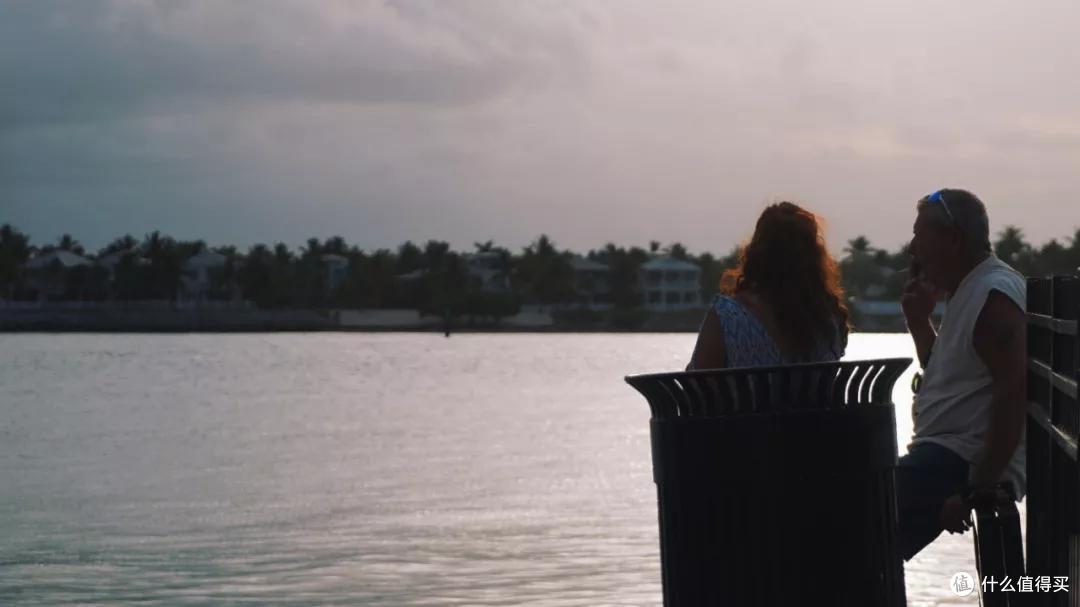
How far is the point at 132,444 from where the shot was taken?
28594mm

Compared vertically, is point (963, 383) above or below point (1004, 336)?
below

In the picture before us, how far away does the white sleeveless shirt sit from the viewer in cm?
464

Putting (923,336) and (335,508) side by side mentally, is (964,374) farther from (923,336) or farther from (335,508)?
(335,508)

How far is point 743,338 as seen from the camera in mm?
4480

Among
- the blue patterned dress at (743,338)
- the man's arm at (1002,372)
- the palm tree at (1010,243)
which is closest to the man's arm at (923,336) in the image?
the man's arm at (1002,372)

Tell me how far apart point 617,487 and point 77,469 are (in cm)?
752

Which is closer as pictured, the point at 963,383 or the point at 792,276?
the point at 792,276

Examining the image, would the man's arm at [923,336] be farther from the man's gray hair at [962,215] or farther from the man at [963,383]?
the man's gray hair at [962,215]

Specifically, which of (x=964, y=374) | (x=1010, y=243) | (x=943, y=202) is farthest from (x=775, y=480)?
(x=1010, y=243)

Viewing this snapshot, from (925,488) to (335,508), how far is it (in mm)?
12233

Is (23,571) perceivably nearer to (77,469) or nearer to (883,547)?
(883,547)

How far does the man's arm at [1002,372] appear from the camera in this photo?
15.0ft

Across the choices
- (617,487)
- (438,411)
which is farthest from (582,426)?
(617,487)

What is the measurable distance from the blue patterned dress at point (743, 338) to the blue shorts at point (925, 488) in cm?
42
